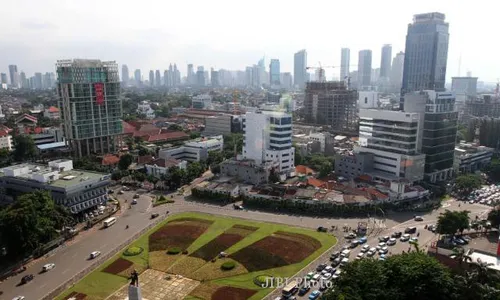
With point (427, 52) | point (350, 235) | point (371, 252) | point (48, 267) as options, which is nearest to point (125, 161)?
point (48, 267)

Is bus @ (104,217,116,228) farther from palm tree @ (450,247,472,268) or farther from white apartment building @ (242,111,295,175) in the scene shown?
palm tree @ (450,247,472,268)

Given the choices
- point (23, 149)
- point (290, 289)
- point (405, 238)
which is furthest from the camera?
point (23, 149)

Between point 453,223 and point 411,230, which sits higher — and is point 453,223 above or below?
above

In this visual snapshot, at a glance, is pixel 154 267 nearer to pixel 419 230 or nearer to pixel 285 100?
pixel 419 230

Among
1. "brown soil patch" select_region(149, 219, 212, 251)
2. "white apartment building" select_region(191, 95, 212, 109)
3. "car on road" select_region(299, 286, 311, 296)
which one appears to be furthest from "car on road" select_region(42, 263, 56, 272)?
"white apartment building" select_region(191, 95, 212, 109)

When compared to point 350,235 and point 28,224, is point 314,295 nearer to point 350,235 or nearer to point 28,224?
point 350,235

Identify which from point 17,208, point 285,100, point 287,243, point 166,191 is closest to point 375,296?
point 287,243
